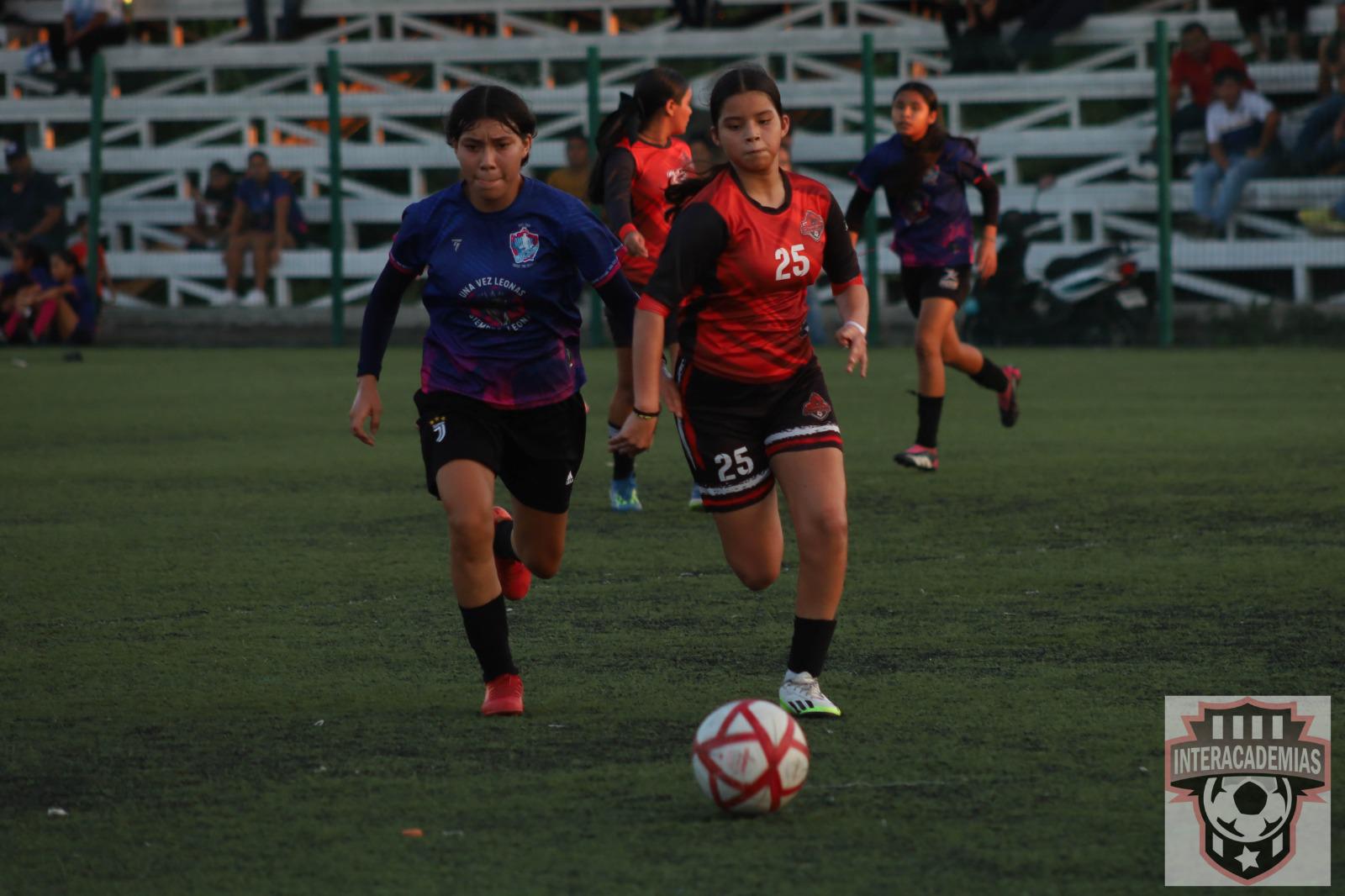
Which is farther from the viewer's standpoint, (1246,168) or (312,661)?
(1246,168)

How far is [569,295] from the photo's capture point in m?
5.89

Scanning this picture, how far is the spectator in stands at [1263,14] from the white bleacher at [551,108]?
0.63 ft

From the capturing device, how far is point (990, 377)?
39.0ft

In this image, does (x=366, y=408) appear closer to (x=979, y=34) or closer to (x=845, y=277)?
(x=845, y=277)

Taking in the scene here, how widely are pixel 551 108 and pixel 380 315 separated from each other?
17.5 meters

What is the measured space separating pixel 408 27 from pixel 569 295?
21.6 m

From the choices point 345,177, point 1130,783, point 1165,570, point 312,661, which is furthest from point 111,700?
point 345,177

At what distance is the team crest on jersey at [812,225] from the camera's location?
5.70m

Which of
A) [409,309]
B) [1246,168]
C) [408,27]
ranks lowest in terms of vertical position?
[409,309]

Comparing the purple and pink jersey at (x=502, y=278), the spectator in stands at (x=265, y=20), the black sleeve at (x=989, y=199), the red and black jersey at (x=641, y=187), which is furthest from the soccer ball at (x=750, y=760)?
the spectator in stands at (x=265, y=20)

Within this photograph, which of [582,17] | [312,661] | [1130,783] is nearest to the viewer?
[1130,783]

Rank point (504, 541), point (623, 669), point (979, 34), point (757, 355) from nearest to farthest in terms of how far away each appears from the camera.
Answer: point (757, 355)
point (623, 669)
point (504, 541)
point (979, 34)

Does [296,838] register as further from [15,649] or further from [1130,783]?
[15,649]

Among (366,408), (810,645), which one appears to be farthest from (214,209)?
(810,645)
